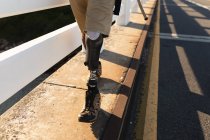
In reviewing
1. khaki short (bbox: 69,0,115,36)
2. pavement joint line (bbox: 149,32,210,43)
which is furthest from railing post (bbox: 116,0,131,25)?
khaki short (bbox: 69,0,115,36)

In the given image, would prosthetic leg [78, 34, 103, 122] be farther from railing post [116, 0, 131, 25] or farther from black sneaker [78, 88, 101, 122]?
railing post [116, 0, 131, 25]

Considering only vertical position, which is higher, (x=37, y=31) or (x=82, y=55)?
(x=82, y=55)

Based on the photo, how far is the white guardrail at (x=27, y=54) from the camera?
9.54 feet

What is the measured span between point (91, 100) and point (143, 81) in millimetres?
2303

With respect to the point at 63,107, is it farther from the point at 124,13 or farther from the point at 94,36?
the point at 124,13

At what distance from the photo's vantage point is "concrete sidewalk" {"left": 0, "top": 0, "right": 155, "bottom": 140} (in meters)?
3.23

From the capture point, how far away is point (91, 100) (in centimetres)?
342

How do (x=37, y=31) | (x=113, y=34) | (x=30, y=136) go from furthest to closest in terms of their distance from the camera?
(x=37, y=31)
(x=113, y=34)
(x=30, y=136)

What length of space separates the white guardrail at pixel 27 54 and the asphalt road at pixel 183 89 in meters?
1.43

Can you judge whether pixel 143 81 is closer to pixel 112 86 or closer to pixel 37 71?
pixel 112 86

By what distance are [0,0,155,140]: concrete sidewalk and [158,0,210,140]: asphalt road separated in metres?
0.67

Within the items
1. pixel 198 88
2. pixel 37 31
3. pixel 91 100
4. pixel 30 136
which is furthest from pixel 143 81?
pixel 37 31

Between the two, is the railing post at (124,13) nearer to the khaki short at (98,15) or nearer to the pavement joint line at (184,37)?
the pavement joint line at (184,37)

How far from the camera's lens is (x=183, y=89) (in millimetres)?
5246
